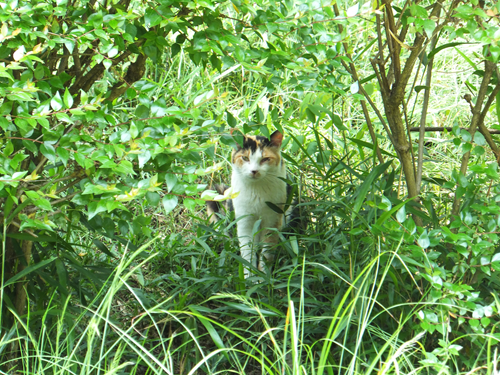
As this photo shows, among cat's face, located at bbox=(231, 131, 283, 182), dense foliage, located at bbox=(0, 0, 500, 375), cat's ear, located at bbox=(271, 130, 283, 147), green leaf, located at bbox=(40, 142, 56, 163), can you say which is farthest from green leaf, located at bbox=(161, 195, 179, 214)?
cat's ear, located at bbox=(271, 130, 283, 147)

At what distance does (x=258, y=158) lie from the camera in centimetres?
278

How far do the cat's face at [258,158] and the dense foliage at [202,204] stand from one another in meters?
0.30

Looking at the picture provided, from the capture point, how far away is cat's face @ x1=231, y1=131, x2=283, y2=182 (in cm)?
279

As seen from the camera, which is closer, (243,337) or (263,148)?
(243,337)

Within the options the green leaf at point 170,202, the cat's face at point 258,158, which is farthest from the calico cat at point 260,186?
the green leaf at point 170,202

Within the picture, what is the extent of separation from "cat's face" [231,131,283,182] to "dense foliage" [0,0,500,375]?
0.30 metres

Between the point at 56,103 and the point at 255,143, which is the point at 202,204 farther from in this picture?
the point at 255,143

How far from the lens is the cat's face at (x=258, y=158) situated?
9.14ft

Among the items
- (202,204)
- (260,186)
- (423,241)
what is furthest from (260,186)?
(202,204)

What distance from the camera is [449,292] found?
1571 millimetres

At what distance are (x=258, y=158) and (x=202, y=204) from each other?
142cm

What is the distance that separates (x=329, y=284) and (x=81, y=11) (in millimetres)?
1319

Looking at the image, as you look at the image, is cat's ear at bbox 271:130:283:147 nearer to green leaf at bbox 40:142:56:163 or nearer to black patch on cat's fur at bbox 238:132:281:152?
black patch on cat's fur at bbox 238:132:281:152

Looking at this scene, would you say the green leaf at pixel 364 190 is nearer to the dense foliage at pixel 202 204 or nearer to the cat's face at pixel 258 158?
the dense foliage at pixel 202 204
